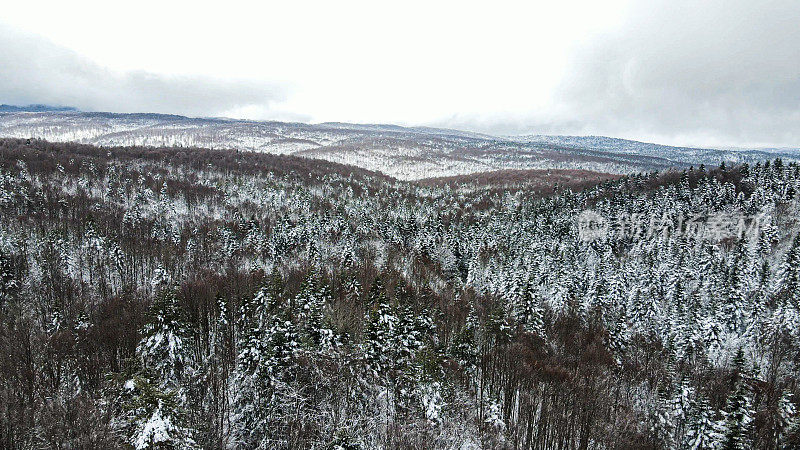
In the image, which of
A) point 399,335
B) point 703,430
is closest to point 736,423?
point 703,430

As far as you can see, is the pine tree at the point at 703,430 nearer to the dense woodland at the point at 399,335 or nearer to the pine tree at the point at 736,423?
the dense woodland at the point at 399,335

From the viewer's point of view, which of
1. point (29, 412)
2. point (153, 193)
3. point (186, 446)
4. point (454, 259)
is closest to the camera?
point (186, 446)

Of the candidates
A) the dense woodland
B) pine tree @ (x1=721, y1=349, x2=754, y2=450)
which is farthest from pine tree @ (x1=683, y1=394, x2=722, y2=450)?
pine tree @ (x1=721, y1=349, x2=754, y2=450)

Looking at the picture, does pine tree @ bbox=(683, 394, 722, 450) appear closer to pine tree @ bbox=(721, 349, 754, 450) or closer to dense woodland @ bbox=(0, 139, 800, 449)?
dense woodland @ bbox=(0, 139, 800, 449)

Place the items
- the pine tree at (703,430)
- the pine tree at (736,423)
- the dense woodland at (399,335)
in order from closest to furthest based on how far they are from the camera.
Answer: the pine tree at (736,423), the dense woodland at (399,335), the pine tree at (703,430)

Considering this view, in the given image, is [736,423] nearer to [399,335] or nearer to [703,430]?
[703,430]

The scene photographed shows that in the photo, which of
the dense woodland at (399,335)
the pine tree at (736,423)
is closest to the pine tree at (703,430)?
the dense woodland at (399,335)

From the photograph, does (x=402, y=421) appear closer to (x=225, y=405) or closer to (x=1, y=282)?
(x=225, y=405)

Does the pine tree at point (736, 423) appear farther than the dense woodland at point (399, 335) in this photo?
No

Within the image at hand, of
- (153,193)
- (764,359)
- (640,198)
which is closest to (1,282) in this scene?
(153,193)
